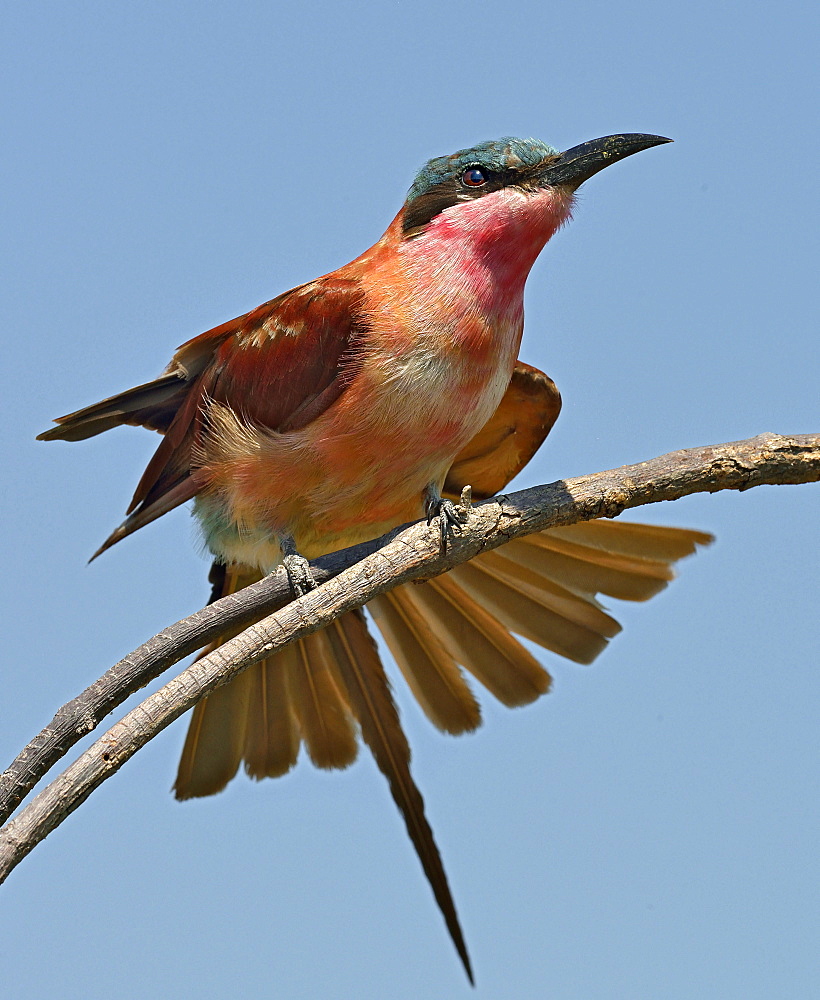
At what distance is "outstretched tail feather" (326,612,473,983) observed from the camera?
4230 millimetres

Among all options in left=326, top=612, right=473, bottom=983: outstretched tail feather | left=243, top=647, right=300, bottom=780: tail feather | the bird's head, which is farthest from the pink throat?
left=243, top=647, right=300, bottom=780: tail feather

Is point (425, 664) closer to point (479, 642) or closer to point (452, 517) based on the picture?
point (479, 642)

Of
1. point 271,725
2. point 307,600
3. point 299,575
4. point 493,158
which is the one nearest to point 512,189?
point 493,158

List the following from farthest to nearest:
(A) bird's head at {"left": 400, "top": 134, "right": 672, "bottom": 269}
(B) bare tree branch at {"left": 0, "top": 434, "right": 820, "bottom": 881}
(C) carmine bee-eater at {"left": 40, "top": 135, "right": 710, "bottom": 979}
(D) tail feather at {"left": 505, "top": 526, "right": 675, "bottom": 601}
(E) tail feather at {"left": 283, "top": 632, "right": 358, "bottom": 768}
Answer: (E) tail feather at {"left": 283, "top": 632, "right": 358, "bottom": 768}, (D) tail feather at {"left": 505, "top": 526, "right": 675, "bottom": 601}, (A) bird's head at {"left": 400, "top": 134, "right": 672, "bottom": 269}, (C) carmine bee-eater at {"left": 40, "top": 135, "right": 710, "bottom": 979}, (B) bare tree branch at {"left": 0, "top": 434, "right": 820, "bottom": 881}

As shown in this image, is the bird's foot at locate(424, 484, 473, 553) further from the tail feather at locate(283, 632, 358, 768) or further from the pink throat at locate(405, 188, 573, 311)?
the tail feather at locate(283, 632, 358, 768)

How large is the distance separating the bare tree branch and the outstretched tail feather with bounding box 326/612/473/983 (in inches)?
45.4

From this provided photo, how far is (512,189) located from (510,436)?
1.21 meters

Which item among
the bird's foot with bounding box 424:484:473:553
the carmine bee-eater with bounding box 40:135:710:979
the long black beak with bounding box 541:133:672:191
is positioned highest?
the long black beak with bounding box 541:133:672:191

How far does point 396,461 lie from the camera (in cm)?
409

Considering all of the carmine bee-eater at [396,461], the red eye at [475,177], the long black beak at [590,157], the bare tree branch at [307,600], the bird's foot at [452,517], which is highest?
the red eye at [475,177]

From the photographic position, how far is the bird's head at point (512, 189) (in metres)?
4.19

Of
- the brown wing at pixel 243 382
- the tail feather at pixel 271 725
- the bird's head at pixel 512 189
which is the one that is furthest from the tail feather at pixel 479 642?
the bird's head at pixel 512 189

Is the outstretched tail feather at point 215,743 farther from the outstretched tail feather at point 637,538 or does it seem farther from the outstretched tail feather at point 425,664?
the outstretched tail feather at point 637,538

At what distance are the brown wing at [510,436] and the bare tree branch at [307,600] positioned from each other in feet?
4.20
